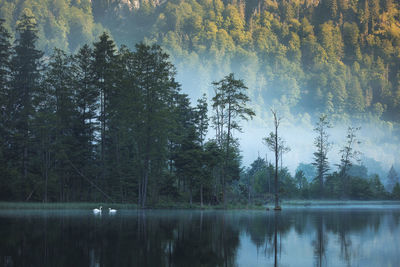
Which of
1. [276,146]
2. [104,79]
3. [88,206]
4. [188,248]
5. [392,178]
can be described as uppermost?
[104,79]

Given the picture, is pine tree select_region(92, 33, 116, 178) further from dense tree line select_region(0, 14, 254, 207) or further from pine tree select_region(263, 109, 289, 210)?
pine tree select_region(263, 109, 289, 210)

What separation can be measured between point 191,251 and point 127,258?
256 cm

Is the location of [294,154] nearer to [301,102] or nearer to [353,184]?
[301,102]

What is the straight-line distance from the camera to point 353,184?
276 ft

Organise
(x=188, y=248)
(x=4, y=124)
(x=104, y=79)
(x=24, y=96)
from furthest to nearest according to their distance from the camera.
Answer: (x=24, y=96) < (x=104, y=79) < (x=4, y=124) < (x=188, y=248)

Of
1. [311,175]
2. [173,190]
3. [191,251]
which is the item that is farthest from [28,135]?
[311,175]

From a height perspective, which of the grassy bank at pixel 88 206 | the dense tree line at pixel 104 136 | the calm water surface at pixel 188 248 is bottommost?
the grassy bank at pixel 88 206

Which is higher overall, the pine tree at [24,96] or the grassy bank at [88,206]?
the pine tree at [24,96]

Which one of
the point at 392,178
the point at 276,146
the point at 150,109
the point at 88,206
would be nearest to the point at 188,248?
the point at 88,206

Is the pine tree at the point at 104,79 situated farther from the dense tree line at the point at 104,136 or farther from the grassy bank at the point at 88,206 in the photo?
the grassy bank at the point at 88,206

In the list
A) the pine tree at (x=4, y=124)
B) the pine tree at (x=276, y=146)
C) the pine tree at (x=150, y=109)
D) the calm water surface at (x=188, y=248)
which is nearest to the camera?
the calm water surface at (x=188, y=248)

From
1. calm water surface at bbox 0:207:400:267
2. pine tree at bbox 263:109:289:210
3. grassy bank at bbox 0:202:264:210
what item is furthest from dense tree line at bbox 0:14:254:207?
calm water surface at bbox 0:207:400:267

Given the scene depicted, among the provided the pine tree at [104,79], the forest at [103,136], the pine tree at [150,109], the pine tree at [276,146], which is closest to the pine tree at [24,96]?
the forest at [103,136]

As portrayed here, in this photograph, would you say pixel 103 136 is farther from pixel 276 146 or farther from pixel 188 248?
pixel 188 248
